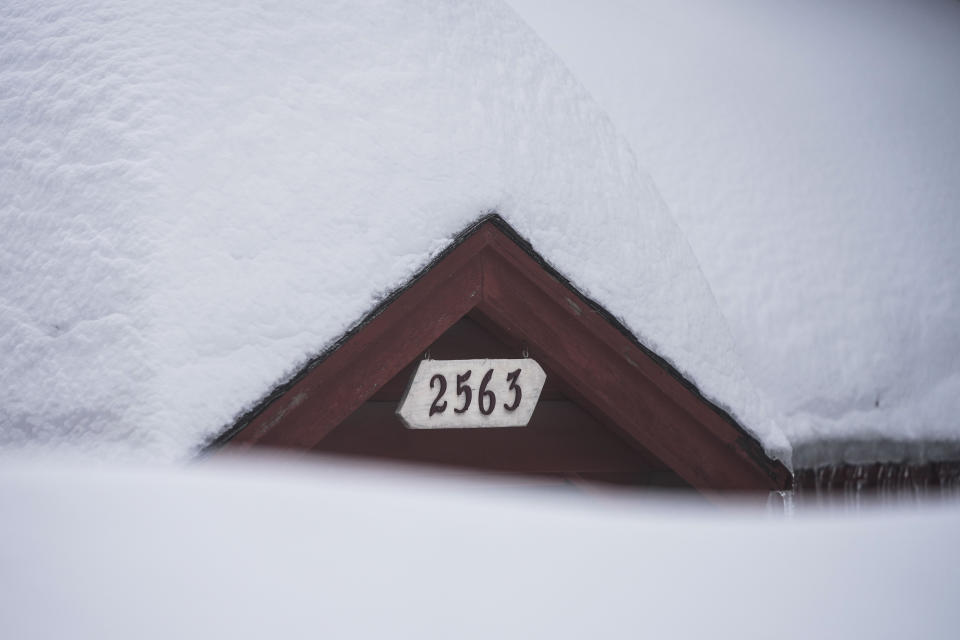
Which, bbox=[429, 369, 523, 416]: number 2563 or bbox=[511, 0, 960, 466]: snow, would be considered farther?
bbox=[511, 0, 960, 466]: snow

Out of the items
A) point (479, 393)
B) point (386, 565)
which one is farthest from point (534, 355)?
point (386, 565)

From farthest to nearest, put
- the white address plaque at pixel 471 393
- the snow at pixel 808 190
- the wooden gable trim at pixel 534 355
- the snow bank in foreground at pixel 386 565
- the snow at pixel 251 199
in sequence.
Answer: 1. the snow at pixel 808 190
2. the white address plaque at pixel 471 393
3. the wooden gable trim at pixel 534 355
4. the snow at pixel 251 199
5. the snow bank in foreground at pixel 386 565

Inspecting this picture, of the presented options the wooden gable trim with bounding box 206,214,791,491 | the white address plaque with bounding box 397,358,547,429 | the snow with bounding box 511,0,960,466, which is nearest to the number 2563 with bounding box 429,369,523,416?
the white address plaque with bounding box 397,358,547,429

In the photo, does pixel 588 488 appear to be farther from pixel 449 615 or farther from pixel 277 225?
pixel 449 615

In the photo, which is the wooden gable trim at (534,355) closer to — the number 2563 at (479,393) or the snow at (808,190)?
the number 2563 at (479,393)

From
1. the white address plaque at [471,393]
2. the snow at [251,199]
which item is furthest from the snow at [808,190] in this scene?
the white address plaque at [471,393]

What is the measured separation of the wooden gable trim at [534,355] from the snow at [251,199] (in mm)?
51

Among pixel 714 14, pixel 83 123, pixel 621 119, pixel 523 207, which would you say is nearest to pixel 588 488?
pixel 523 207

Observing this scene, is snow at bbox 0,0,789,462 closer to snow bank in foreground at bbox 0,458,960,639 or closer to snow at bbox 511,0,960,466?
snow at bbox 511,0,960,466

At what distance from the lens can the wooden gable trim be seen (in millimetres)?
1979

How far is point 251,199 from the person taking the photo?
2037 millimetres

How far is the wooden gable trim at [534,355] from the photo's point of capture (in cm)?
198

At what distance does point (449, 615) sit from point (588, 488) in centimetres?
229

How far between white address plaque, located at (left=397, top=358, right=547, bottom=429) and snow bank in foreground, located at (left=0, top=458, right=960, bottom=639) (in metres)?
1.43
